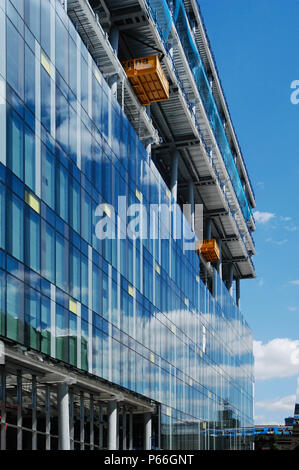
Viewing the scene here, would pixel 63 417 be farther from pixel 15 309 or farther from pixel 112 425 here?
pixel 112 425

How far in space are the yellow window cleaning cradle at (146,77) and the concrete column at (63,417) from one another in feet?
79.2

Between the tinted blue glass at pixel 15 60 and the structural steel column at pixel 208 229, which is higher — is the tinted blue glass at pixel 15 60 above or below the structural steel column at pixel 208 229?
below

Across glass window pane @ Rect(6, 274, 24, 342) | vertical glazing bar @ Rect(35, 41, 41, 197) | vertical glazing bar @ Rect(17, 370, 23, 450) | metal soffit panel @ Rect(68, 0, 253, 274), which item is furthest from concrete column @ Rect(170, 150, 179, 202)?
glass window pane @ Rect(6, 274, 24, 342)

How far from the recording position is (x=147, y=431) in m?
48.7

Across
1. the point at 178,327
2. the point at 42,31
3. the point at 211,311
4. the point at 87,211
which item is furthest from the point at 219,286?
the point at 42,31

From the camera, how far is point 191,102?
6250 centimetres

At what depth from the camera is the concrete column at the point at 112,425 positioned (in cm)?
4072

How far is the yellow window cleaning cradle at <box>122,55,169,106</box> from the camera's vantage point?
1970 inches

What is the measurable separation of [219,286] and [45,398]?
50.5 m

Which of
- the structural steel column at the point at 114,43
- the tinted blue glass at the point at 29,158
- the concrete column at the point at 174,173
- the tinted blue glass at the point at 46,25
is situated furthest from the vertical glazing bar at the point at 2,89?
the concrete column at the point at 174,173

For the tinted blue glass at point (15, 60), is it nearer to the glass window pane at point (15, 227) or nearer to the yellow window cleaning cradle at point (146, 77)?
the glass window pane at point (15, 227)

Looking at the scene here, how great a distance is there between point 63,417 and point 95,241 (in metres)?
9.53

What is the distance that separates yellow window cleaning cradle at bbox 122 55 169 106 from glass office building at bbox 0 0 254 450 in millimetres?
1219

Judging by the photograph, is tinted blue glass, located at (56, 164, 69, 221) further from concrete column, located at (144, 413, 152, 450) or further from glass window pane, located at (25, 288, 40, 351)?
concrete column, located at (144, 413, 152, 450)
